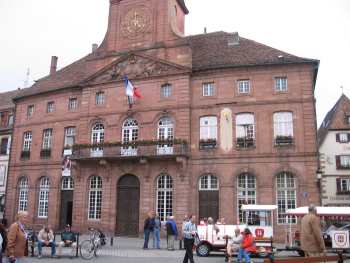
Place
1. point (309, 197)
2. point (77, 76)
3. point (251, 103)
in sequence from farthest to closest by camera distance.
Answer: point (77, 76) < point (251, 103) < point (309, 197)

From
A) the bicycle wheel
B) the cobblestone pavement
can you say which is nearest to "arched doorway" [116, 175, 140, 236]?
the cobblestone pavement

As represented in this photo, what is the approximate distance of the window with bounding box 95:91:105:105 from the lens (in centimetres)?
3122

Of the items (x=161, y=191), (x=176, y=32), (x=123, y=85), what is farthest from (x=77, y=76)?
(x=161, y=191)

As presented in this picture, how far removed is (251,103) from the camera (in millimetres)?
27203

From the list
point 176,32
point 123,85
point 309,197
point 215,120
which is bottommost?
point 309,197

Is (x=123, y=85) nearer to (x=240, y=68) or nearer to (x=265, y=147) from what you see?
(x=240, y=68)

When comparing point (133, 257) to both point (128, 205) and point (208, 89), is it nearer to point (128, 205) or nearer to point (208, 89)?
point (128, 205)

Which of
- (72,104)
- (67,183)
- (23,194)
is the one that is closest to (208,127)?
(72,104)

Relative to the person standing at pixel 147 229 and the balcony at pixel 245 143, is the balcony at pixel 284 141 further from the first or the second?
the person standing at pixel 147 229

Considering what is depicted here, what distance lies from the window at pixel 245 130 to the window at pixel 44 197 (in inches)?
614

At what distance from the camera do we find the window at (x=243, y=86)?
2762 cm

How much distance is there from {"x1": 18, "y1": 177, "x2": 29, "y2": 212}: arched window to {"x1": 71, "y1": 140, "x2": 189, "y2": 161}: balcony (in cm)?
663

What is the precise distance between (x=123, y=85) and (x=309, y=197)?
15013mm

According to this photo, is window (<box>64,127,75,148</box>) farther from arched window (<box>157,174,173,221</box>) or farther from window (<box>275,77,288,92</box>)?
window (<box>275,77,288,92</box>)
